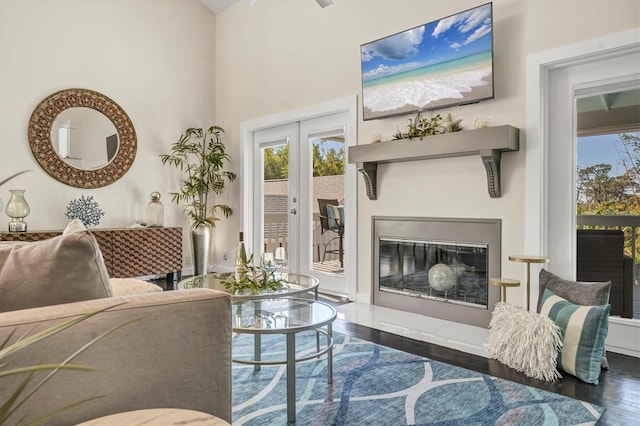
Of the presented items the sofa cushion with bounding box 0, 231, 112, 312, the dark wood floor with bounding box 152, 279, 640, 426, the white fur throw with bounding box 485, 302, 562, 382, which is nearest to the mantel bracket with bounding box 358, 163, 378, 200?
the dark wood floor with bounding box 152, 279, 640, 426

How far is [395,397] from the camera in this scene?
2.00 metres

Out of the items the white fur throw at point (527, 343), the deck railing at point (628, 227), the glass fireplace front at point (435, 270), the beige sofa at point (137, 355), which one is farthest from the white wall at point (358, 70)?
the beige sofa at point (137, 355)

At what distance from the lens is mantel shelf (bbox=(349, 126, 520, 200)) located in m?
2.90

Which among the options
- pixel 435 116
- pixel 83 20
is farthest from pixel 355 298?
pixel 83 20

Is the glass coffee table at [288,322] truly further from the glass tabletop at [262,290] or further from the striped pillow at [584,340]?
the striped pillow at [584,340]

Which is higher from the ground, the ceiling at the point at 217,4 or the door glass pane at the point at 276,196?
the ceiling at the point at 217,4

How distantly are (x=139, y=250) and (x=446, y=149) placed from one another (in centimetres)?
350

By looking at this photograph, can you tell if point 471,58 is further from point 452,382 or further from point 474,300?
point 452,382

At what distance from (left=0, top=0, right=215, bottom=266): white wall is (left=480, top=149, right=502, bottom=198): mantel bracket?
13.2ft

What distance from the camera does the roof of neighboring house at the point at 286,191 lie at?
446 cm

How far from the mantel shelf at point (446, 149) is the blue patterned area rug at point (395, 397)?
4.78 feet

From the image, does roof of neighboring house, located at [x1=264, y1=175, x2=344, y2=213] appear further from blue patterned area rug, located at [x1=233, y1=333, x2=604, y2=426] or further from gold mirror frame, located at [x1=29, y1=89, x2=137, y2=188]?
blue patterned area rug, located at [x1=233, y1=333, x2=604, y2=426]

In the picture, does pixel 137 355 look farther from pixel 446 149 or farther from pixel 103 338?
pixel 446 149

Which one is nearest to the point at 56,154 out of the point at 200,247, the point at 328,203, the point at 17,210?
the point at 17,210
